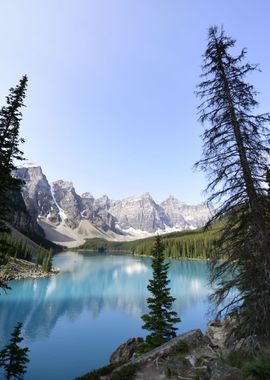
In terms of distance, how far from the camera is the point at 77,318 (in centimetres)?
4284

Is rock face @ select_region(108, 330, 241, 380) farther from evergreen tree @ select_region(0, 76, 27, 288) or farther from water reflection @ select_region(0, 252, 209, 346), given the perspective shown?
water reflection @ select_region(0, 252, 209, 346)

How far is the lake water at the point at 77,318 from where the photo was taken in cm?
2696

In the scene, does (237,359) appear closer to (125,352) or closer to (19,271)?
(125,352)

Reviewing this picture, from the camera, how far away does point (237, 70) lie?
1220 centimetres

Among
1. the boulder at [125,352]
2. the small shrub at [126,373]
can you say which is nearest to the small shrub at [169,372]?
the small shrub at [126,373]

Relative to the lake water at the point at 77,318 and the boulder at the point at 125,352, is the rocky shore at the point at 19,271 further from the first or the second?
the boulder at the point at 125,352

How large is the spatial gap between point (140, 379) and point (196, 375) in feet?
6.99

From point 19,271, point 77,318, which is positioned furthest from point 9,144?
point 19,271

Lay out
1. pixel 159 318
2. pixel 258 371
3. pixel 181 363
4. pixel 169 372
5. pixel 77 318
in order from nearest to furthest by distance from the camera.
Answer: pixel 258 371, pixel 169 372, pixel 181 363, pixel 159 318, pixel 77 318

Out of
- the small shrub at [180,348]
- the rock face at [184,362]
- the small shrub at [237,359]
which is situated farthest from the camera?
the small shrub at [180,348]

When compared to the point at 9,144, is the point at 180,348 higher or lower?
lower

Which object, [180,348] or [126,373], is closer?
[126,373]

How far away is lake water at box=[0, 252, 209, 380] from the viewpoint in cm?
2696

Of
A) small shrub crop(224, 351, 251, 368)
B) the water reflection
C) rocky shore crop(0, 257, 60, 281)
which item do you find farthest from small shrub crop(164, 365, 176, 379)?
rocky shore crop(0, 257, 60, 281)
